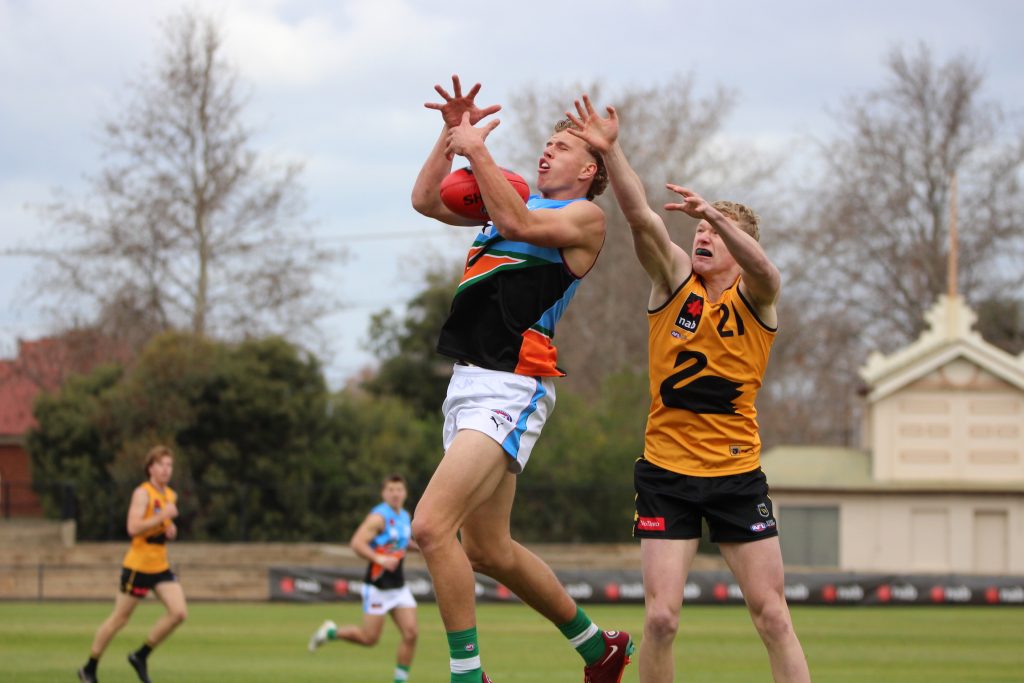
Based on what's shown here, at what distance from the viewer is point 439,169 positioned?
7082 millimetres

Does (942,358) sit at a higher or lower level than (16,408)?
higher

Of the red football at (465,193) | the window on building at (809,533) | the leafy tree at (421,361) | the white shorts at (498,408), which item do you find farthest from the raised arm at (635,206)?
the leafy tree at (421,361)

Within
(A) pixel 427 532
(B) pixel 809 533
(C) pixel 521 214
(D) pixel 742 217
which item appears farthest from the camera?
(B) pixel 809 533

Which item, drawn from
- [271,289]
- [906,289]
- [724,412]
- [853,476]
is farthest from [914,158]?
[724,412]

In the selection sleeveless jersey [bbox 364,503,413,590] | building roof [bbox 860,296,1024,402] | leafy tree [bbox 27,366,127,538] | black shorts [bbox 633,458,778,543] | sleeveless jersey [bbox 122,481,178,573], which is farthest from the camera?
building roof [bbox 860,296,1024,402]

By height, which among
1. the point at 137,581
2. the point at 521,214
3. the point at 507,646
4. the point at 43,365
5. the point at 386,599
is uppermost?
the point at 521,214

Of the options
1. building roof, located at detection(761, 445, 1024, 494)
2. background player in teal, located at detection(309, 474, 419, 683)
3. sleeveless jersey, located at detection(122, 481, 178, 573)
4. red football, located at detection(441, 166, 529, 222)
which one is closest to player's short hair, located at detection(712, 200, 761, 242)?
red football, located at detection(441, 166, 529, 222)

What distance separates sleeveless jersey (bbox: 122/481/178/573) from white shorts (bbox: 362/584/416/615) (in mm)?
2271

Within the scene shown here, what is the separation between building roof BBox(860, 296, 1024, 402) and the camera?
38406 mm

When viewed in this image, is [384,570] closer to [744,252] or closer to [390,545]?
[390,545]

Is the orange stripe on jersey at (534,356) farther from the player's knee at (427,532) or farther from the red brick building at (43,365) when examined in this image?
the red brick building at (43,365)

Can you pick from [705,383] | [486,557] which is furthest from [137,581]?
[705,383]

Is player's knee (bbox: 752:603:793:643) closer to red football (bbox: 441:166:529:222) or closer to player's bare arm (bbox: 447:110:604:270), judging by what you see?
player's bare arm (bbox: 447:110:604:270)

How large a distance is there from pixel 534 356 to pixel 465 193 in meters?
0.87
